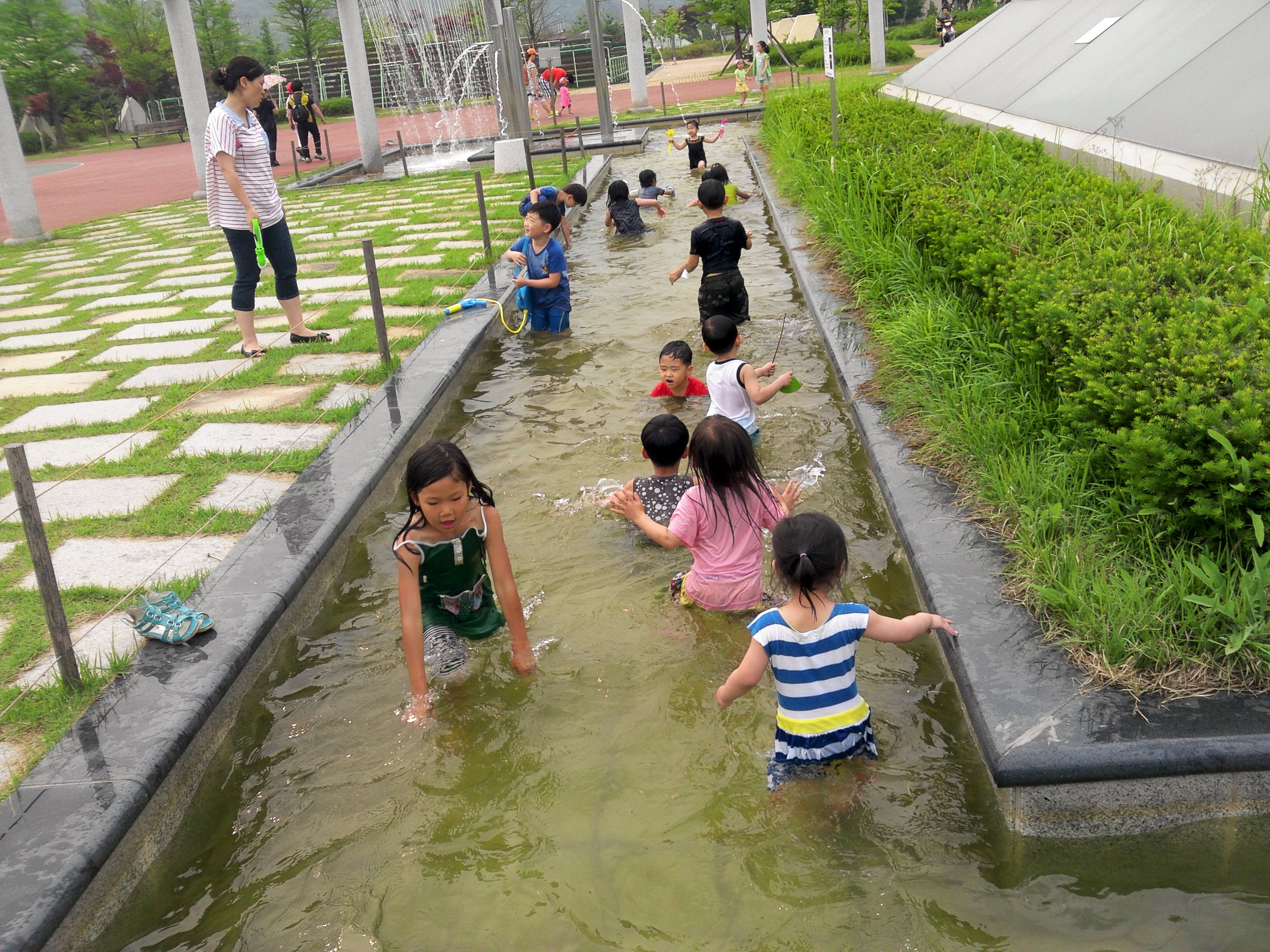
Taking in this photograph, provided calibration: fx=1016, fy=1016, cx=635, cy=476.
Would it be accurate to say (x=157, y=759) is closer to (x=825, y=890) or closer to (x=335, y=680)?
(x=335, y=680)

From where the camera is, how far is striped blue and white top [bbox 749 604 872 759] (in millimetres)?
3035

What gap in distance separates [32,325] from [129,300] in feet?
3.12

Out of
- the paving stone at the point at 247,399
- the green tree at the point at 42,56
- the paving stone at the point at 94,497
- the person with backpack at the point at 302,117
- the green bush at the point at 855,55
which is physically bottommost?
the paving stone at the point at 94,497

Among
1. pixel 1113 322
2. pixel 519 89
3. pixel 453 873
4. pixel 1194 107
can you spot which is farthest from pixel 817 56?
pixel 453 873

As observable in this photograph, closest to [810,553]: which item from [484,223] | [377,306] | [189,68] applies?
[377,306]

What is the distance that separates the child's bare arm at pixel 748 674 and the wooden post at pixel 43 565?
7.74ft

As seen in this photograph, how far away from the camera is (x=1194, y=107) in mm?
7457

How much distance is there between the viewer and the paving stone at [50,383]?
7324 mm

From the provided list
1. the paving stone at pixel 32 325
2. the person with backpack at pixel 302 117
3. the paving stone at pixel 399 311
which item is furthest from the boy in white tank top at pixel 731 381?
the person with backpack at pixel 302 117

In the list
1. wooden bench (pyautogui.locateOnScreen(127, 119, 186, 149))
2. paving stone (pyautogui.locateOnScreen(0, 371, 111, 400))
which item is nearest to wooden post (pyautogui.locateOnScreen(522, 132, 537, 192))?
paving stone (pyautogui.locateOnScreen(0, 371, 111, 400))

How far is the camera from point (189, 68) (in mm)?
17453

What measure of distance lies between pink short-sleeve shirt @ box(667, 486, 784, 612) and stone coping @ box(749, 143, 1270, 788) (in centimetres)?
64

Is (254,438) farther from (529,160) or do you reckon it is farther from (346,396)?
(529,160)

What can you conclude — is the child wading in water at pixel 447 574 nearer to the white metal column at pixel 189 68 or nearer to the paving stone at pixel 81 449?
the paving stone at pixel 81 449
